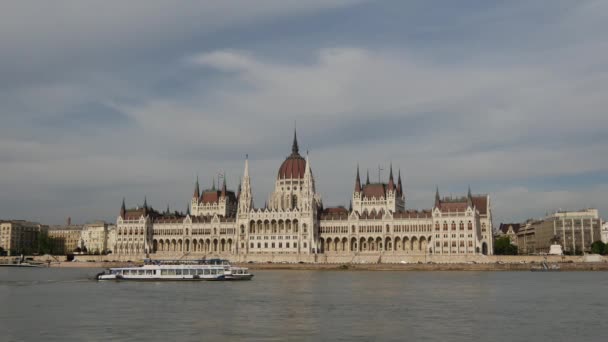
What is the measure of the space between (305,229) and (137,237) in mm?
37819

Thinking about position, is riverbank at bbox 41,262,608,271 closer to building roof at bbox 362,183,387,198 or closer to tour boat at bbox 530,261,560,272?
tour boat at bbox 530,261,560,272

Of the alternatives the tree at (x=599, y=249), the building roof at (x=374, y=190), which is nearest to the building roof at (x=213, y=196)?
the building roof at (x=374, y=190)

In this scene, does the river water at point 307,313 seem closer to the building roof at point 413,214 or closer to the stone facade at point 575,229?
the building roof at point 413,214

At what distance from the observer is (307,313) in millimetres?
46906

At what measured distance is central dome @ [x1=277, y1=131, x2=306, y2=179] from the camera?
154 metres

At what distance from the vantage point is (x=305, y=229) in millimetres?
143250

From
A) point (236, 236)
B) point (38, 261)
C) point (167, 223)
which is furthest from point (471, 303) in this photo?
point (38, 261)

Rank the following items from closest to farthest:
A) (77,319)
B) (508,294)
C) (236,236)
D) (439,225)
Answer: (77,319)
(508,294)
(439,225)
(236,236)

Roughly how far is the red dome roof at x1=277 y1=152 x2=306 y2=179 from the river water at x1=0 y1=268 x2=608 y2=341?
83.3 m

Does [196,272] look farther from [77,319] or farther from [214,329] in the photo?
[214,329]

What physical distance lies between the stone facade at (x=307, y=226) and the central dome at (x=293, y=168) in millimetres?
206

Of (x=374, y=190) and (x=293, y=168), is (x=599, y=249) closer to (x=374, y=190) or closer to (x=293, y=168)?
(x=374, y=190)

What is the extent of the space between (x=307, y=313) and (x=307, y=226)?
96.4m

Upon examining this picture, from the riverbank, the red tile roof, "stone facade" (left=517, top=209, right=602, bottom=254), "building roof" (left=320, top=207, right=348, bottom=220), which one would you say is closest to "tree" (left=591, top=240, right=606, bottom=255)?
the riverbank
